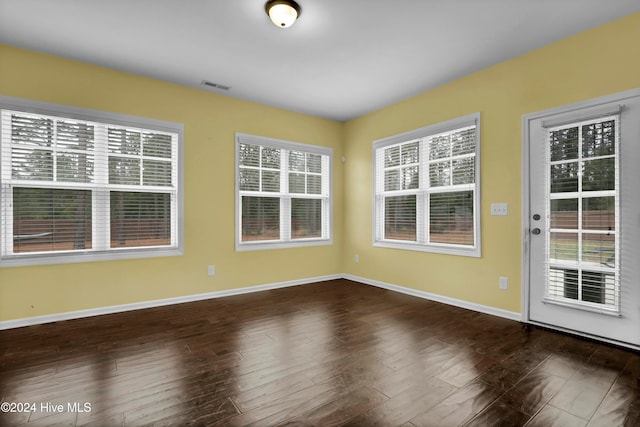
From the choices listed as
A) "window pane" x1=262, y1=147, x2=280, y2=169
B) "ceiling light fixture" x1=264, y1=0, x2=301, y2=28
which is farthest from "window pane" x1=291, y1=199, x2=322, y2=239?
"ceiling light fixture" x1=264, y1=0, x2=301, y2=28

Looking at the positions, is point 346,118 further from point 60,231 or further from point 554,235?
point 60,231

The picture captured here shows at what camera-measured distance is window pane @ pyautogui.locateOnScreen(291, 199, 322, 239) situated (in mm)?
5148

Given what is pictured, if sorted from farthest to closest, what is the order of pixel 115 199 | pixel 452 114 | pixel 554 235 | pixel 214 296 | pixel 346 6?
pixel 214 296 → pixel 452 114 → pixel 115 199 → pixel 554 235 → pixel 346 6

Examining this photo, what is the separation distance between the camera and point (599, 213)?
281 centimetres

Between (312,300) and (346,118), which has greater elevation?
(346,118)

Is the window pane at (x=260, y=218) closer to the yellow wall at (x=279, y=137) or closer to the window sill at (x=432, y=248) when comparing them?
the yellow wall at (x=279, y=137)

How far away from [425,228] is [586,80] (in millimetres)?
2282

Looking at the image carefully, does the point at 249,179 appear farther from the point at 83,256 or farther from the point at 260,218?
the point at 83,256

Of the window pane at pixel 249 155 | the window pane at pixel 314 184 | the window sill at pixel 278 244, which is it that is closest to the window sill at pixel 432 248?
the window sill at pixel 278 244

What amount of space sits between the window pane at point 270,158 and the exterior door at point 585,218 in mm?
3262

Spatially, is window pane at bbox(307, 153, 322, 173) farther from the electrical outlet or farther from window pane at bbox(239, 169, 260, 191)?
the electrical outlet

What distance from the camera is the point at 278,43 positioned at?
309cm

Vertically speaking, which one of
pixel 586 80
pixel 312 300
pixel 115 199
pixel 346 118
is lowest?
pixel 312 300

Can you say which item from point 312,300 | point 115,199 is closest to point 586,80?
point 312,300
